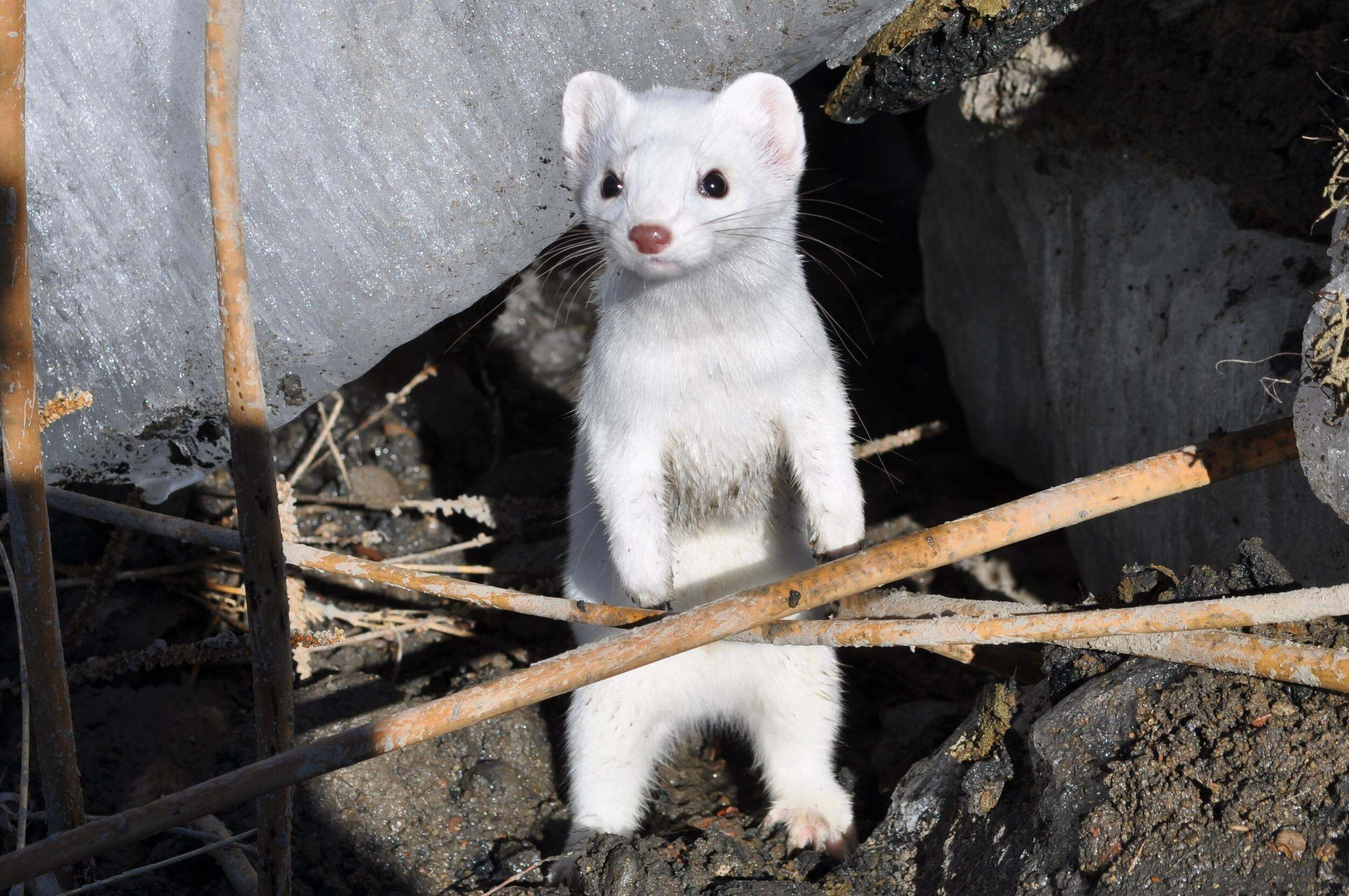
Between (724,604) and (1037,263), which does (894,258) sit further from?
(724,604)

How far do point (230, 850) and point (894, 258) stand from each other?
380cm

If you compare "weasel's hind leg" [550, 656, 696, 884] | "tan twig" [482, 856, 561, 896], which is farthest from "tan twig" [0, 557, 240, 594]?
"tan twig" [482, 856, 561, 896]

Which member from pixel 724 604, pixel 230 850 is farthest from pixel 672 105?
pixel 230 850

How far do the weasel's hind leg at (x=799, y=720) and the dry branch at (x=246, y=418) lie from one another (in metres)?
1.38

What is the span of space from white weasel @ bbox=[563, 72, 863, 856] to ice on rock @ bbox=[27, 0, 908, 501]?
0.30m

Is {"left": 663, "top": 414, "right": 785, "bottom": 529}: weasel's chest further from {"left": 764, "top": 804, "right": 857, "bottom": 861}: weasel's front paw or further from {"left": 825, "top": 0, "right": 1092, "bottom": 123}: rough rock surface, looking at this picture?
{"left": 825, "top": 0, "right": 1092, "bottom": 123}: rough rock surface

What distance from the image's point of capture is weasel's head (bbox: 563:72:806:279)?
2262mm

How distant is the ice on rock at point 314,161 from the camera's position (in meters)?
2.63

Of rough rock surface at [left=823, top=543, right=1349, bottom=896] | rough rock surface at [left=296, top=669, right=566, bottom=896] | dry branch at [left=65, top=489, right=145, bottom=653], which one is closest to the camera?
rough rock surface at [left=823, top=543, right=1349, bottom=896]

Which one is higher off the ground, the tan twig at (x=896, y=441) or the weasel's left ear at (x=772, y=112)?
the weasel's left ear at (x=772, y=112)

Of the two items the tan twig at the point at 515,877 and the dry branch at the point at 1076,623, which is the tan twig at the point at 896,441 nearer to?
the dry branch at the point at 1076,623

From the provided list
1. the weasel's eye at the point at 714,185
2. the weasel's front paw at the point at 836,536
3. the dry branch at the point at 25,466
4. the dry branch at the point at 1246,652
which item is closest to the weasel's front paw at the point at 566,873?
the weasel's front paw at the point at 836,536

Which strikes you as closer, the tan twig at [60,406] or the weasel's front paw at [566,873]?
the tan twig at [60,406]

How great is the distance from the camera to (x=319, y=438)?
4.21 metres
